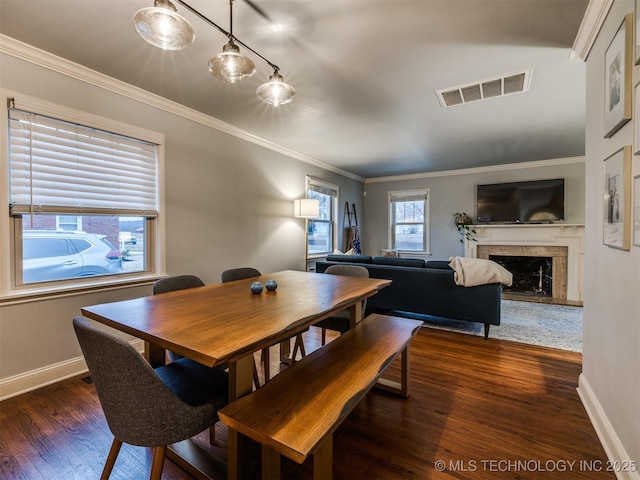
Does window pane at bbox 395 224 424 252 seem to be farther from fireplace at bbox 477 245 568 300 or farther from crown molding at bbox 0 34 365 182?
crown molding at bbox 0 34 365 182

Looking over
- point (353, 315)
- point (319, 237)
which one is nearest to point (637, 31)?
point (353, 315)

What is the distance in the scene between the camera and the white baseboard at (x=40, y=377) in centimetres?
200

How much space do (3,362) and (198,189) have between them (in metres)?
2.02

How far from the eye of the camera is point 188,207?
309 cm

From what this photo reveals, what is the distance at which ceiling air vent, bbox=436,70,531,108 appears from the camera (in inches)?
96.7

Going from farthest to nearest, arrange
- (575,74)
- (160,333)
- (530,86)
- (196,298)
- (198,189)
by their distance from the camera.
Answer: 1. (198,189)
2. (530,86)
3. (575,74)
4. (196,298)
5. (160,333)

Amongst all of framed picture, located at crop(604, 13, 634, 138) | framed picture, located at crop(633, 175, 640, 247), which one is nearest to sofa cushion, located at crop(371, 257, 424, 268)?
framed picture, located at crop(604, 13, 634, 138)

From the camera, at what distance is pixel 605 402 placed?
159 cm

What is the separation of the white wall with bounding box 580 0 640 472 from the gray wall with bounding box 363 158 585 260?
3959 millimetres

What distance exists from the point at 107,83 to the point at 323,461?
310 centimetres

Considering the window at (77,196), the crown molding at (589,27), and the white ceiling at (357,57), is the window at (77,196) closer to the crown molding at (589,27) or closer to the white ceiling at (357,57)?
the white ceiling at (357,57)

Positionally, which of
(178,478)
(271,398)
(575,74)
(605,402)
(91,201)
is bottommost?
(178,478)

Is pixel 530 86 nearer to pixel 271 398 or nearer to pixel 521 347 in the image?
pixel 521 347

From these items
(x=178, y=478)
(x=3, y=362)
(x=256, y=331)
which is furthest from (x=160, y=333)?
(x=3, y=362)
